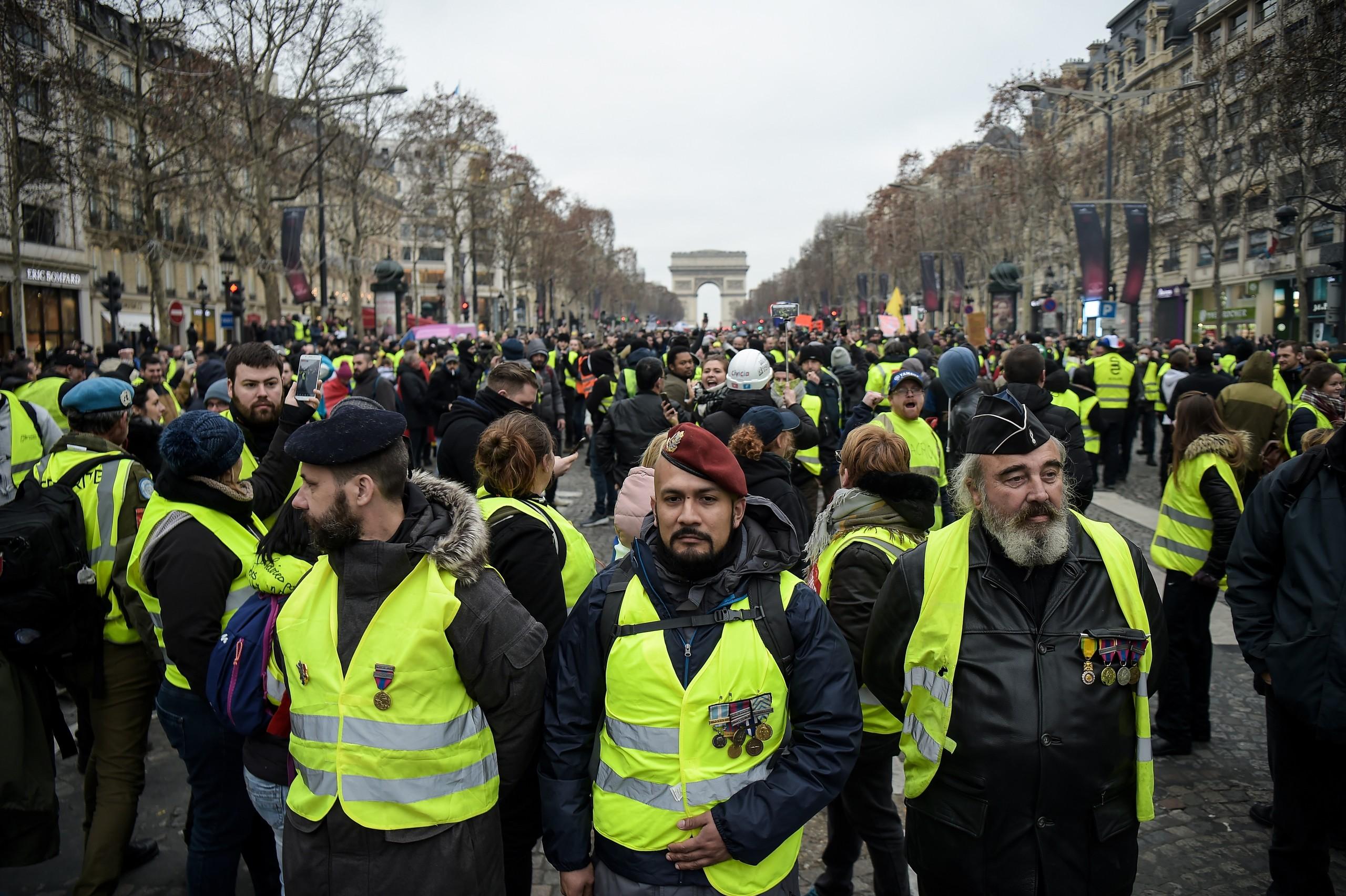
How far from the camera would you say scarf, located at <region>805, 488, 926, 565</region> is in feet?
11.6

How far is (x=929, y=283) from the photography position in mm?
39000

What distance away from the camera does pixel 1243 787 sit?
4.70 metres

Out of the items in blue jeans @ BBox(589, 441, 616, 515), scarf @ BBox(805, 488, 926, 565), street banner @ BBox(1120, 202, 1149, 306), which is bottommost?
blue jeans @ BBox(589, 441, 616, 515)

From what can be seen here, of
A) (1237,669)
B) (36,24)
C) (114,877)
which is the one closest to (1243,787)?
(1237,669)

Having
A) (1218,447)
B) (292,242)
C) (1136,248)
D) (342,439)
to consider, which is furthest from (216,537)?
(292,242)

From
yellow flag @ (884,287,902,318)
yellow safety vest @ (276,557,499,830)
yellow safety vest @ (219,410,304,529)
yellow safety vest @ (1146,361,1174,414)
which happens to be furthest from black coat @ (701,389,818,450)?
yellow flag @ (884,287,902,318)

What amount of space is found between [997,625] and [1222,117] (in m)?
31.6

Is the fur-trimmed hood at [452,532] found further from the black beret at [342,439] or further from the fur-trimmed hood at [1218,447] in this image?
the fur-trimmed hood at [1218,447]

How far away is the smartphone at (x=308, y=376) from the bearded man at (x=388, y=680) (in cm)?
194

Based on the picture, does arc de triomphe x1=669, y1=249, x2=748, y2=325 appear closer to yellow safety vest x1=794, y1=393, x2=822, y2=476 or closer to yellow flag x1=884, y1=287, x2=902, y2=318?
yellow flag x1=884, y1=287, x2=902, y2=318

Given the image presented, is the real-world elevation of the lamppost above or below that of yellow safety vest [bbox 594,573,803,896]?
above

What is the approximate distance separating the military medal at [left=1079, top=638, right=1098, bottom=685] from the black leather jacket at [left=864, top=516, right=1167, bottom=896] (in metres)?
0.02

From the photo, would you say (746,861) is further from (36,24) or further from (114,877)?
(36,24)

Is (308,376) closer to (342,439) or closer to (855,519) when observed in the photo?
(342,439)
